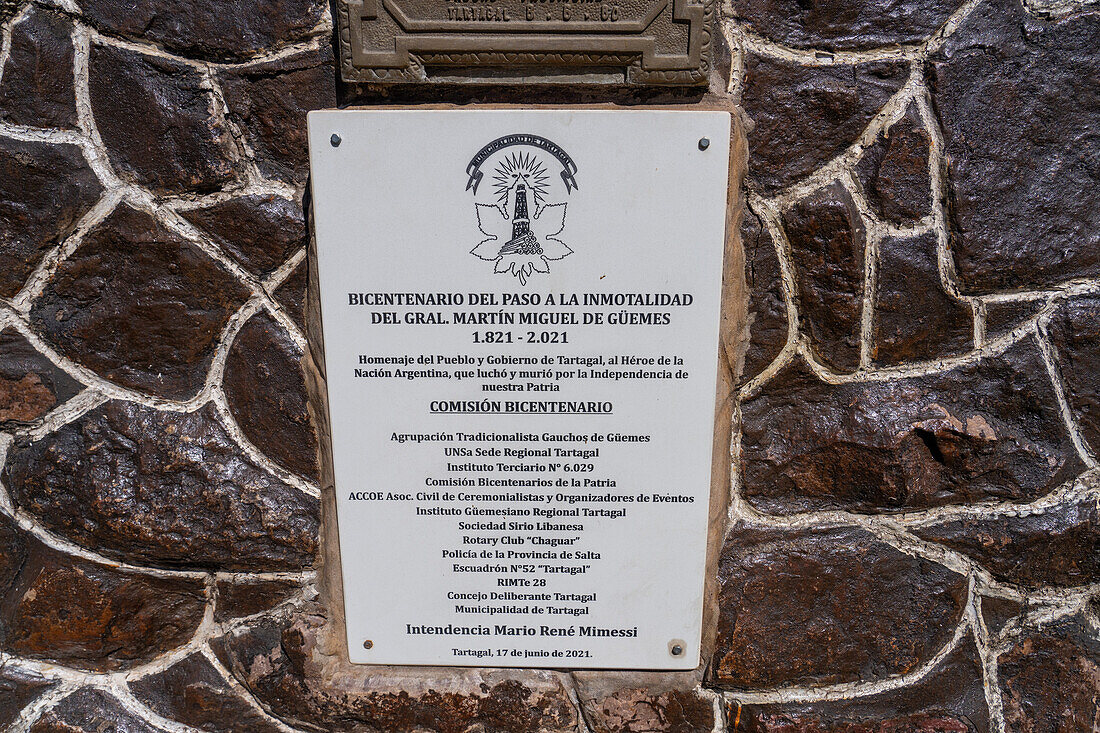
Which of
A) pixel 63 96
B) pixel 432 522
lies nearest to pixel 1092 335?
pixel 432 522

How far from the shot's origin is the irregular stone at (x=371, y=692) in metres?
1.51

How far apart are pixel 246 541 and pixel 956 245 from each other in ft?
5.41

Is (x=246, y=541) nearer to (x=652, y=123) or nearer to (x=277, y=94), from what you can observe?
(x=277, y=94)

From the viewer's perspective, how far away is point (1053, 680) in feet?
4.91

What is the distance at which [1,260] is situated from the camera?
139cm

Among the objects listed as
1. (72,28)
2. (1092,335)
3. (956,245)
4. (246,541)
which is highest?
(72,28)

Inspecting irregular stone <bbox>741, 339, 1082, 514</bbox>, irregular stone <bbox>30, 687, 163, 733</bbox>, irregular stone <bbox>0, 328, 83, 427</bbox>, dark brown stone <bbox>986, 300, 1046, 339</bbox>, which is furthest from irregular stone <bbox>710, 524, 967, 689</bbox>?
irregular stone <bbox>0, 328, 83, 427</bbox>

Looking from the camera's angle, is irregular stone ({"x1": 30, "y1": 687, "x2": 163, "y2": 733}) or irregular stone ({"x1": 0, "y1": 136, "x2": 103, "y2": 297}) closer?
irregular stone ({"x1": 0, "y1": 136, "x2": 103, "y2": 297})

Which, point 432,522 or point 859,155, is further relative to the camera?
point 432,522

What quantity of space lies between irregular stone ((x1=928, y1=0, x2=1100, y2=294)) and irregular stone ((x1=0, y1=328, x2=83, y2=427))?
1.91 meters

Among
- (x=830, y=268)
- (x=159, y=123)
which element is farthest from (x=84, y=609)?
(x=830, y=268)

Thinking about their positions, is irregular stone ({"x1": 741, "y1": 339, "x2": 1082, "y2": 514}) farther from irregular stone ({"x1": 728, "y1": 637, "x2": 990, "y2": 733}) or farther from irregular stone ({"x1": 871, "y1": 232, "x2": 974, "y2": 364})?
irregular stone ({"x1": 728, "y1": 637, "x2": 990, "y2": 733})

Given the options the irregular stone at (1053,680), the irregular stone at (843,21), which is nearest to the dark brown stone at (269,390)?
the irregular stone at (843,21)

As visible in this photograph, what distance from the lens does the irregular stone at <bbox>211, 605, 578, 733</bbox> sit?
151cm
